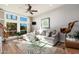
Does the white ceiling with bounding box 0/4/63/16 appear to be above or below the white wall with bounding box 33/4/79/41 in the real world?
above

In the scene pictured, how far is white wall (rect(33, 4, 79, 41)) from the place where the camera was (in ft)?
7.49

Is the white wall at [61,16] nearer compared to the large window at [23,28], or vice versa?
the white wall at [61,16]

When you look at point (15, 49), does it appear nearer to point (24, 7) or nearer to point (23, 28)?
point (23, 28)

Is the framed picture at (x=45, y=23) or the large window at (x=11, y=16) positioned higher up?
the large window at (x=11, y=16)

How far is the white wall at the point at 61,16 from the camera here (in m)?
2.28

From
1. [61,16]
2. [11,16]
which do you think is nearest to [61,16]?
[61,16]

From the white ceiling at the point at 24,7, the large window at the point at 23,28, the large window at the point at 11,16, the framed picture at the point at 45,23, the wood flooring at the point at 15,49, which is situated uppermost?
the white ceiling at the point at 24,7

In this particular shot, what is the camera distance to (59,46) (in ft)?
7.57

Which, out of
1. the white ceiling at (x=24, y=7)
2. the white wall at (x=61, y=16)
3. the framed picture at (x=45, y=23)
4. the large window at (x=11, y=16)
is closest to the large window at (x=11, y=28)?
the large window at (x=11, y=16)

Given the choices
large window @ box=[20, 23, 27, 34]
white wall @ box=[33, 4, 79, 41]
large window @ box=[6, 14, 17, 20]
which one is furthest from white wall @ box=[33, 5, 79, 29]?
large window @ box=[6, 14, 17, 20]

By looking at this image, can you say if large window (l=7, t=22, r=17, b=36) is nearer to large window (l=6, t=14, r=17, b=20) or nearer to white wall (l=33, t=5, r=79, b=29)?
large window (l=6, t=14, r=17, b=20)

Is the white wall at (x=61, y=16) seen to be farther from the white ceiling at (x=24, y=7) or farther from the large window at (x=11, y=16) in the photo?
the large window at (x=11, y=16)
